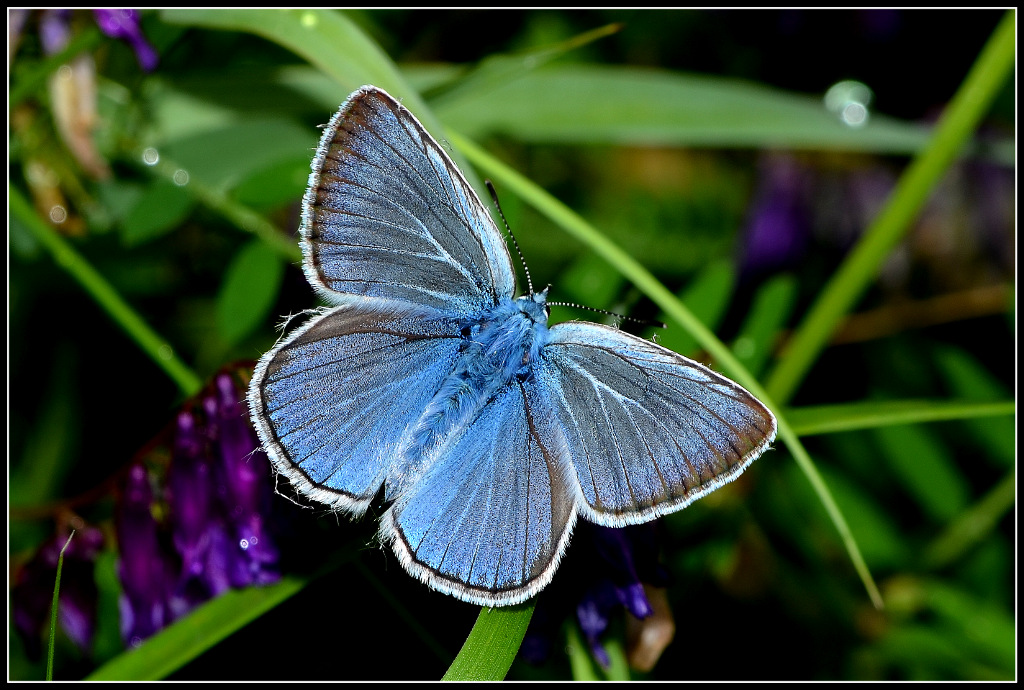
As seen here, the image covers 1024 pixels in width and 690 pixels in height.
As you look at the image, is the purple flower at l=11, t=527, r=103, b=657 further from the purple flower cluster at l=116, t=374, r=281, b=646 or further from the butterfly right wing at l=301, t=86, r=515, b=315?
the butterfly right wing at l=301, t=86, r=515, b=315

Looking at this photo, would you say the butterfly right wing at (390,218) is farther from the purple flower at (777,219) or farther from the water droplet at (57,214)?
the purple flower at (777,219)

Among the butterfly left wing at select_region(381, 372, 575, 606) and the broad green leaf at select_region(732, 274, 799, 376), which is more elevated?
the butterfly left wing at select_region(381, 372, 575, 606)

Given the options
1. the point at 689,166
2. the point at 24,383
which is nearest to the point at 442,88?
the point at 24,383

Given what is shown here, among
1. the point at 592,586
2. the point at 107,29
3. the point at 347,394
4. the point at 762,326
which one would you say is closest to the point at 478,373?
the point at 347,394

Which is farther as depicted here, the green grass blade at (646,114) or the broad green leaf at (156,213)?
the green grass blade at (646,114)

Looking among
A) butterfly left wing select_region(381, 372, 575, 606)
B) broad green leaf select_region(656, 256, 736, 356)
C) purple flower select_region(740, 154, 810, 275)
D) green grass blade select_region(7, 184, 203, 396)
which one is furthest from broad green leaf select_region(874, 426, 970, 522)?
green grass blade select_region(7, 184, 203, 396)

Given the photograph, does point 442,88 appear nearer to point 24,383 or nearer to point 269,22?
point 269,22

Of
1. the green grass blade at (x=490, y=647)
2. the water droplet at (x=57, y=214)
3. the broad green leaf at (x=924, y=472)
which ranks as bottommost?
the broad green leaf at (x=924, y=472)

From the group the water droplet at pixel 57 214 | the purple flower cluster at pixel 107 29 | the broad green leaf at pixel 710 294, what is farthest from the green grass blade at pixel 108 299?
the broad green leaf at pixel 710 294
